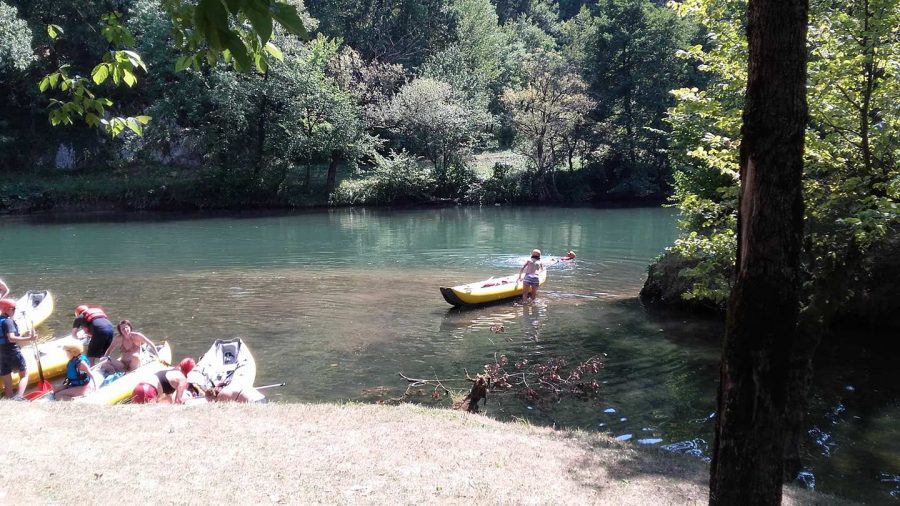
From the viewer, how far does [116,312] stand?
Answer: 15.9 meters

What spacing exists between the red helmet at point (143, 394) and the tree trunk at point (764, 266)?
286 inches

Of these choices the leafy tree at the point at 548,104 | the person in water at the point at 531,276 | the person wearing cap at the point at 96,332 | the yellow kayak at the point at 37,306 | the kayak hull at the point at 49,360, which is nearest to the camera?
the person wearing cap at the point at 96,332

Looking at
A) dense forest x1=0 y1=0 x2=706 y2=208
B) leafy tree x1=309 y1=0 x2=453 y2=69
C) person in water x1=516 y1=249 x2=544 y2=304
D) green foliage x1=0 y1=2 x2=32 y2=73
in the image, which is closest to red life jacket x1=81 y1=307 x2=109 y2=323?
person in water x1=516 y1=249 x2=544 y2=304

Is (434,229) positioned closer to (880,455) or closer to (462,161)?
(462,161)

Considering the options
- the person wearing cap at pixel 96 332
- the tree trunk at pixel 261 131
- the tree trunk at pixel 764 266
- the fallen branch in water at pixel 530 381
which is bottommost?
the fallen branch in water at pixel 530 381

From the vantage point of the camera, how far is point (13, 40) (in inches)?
1473

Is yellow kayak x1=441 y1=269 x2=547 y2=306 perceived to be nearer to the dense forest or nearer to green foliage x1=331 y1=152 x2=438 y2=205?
the dense forest

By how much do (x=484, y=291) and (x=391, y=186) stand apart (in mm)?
28162

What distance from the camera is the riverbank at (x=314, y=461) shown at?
5.13m

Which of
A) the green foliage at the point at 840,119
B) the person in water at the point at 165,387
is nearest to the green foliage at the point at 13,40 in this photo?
the person in water at the point at 165,387

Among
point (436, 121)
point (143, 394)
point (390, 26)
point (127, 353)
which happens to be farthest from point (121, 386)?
point (390, 26)

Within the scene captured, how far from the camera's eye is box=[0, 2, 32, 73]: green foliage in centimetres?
3719

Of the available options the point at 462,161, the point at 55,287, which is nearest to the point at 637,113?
the point at 462,161

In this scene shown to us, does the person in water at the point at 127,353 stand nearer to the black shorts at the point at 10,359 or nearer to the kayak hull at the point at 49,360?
the black shorts at the point at 10,359
